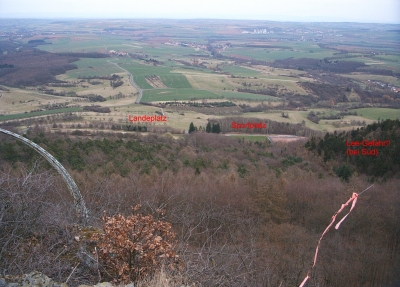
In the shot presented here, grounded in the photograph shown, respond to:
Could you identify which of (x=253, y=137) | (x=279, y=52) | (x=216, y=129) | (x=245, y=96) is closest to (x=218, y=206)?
(x=253, y=137)

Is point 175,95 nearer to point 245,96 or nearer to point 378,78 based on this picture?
point 245,96

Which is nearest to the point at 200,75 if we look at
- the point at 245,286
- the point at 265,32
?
the point at 245,286

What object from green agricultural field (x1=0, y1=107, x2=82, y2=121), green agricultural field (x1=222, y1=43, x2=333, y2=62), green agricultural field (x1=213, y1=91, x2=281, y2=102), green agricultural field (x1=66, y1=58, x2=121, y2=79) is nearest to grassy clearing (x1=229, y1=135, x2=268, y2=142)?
green agricultural field (x1=213, y1=91, x2=281, y2=102)

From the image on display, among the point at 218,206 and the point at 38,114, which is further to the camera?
the point at 38,114

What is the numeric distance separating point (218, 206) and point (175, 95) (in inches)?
1356

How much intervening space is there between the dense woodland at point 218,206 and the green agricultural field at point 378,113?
667 cm

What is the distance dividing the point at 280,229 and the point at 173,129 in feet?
64.8

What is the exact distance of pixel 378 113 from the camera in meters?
33.0

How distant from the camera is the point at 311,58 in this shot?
76.1 metres

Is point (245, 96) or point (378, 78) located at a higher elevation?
point (378, 78)

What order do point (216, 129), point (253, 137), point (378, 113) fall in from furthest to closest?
point (378, 113)
point (216, 129)
point (253, 137)

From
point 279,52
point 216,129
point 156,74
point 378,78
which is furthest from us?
point 279,52

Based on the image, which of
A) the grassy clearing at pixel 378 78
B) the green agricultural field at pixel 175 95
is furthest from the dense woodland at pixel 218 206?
the grassy clearing at pixel 378 78

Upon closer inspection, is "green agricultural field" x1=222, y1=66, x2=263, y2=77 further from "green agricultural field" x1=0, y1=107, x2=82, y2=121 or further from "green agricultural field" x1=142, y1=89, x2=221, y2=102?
"green agricultural field" x1=0, y1=107, x2=82, y2=121
